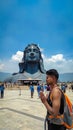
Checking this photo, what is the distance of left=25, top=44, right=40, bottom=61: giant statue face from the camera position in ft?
198

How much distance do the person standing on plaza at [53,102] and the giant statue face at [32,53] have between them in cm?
5727

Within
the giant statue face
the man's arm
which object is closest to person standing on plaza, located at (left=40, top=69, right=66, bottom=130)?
the man's arm

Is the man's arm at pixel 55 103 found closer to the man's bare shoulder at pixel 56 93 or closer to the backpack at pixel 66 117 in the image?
the man's bare shoulder at pixel 56 93

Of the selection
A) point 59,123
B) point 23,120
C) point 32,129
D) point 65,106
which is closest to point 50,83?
point 65,106

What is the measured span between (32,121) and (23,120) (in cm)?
42

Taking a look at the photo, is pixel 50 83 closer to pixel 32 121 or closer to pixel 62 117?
pixel 62 117

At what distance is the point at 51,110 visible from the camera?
2602 millimetres

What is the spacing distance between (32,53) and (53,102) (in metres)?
57.7

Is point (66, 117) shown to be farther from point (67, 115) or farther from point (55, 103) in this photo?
point (55, 103)

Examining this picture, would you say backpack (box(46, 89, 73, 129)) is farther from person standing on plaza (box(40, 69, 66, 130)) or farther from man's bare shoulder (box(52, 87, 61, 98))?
man's bare shoulder (box(52, 87, 61, 98))

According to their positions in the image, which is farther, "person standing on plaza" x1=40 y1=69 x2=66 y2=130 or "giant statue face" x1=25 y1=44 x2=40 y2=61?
"giant statue face" x1=25 y1=44 x2=40 y2=61

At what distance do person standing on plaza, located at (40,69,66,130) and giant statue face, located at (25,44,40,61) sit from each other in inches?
2255

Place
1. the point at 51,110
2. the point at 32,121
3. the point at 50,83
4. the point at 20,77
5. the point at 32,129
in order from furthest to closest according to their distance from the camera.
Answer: the point at 20,77
the point at 32,121
the point at 32,129
the point at 50,83
the point at 51,110

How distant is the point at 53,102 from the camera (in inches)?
103
